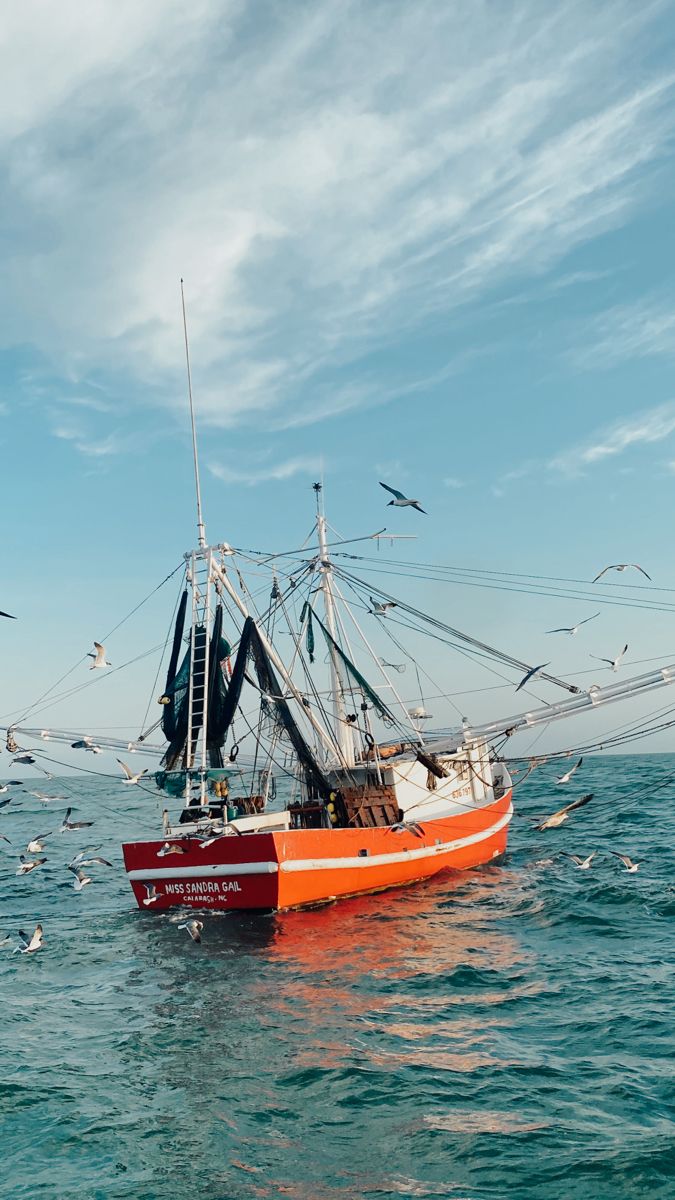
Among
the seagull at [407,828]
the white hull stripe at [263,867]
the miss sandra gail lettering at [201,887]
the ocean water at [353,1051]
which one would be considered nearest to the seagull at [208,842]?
the white hull stripe at [263,867]

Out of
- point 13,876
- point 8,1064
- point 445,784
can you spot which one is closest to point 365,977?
point 8,1064

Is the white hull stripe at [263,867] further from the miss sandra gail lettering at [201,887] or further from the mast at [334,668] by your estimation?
the mast at [334,668]

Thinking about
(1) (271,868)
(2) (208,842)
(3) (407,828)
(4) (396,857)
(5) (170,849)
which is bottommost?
(4) (396,857)

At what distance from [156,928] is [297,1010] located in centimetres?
812

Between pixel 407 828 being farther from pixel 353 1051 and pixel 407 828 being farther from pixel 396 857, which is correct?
pixel 353 1051

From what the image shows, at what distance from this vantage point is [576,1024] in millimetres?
13891

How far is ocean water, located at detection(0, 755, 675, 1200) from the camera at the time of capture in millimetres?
9469

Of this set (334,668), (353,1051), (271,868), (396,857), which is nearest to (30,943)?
(271,868)

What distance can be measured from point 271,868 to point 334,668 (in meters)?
10.1

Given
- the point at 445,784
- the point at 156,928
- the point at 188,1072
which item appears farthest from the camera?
the point at 445,784

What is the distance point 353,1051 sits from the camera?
1305 centimetres

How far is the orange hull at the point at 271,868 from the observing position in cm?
2227

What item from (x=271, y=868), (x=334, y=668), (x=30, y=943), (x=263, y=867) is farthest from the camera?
(x=334, y=668)

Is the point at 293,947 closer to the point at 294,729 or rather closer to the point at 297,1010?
the point at 297,1010
